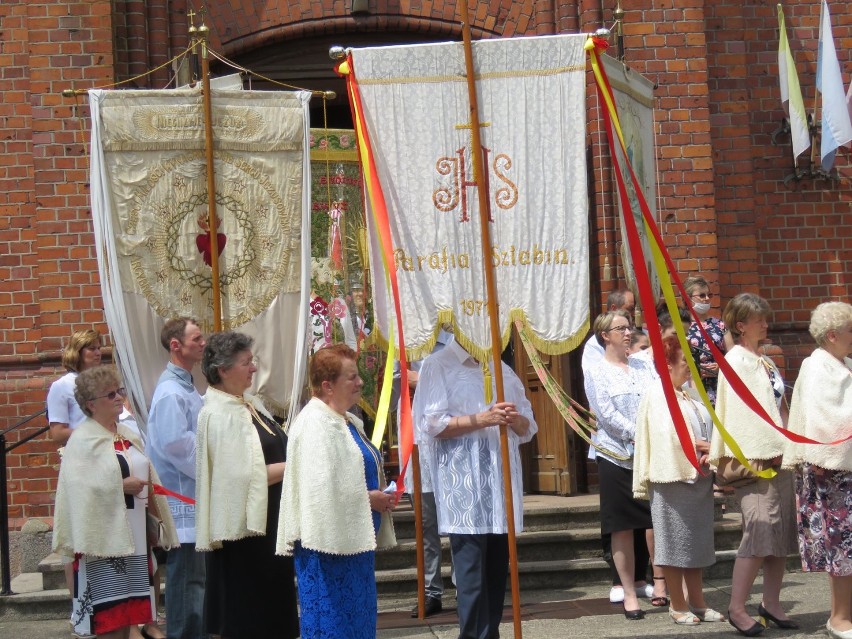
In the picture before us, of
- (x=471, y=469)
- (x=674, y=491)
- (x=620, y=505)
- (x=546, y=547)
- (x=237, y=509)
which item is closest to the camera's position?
(x=237, y=509)

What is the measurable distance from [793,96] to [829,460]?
458 centimetres

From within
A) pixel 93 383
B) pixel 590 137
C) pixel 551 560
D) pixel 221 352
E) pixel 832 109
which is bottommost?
pixel 551 560

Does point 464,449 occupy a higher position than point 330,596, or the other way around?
point 464,449

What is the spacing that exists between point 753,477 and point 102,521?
10.7ft

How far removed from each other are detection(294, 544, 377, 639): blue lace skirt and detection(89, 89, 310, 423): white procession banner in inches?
87.5

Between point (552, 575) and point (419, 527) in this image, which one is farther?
point (552, 575)

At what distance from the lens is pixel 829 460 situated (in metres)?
6.40

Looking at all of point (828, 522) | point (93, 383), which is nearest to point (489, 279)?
point (93, 383)

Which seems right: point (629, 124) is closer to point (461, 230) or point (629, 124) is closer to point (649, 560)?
point (461, 230)

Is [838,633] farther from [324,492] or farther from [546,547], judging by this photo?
[324,492]

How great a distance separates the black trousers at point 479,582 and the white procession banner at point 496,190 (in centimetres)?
95

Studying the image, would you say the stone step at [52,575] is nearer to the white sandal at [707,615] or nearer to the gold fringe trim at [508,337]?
the gold fringe trim at [508,337]

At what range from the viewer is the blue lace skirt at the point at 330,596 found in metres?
5.29

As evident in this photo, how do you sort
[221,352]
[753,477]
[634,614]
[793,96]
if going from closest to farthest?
[221,352] → [753,477] → [634,614] → [793,96]
